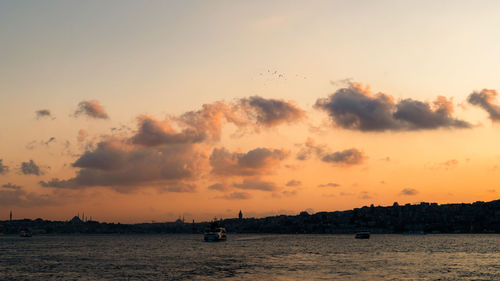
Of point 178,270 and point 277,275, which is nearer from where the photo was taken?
point 277,275

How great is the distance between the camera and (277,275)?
310 feet

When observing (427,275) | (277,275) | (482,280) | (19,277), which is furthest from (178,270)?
(482,280)

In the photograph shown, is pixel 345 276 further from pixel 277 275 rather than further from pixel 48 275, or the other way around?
pixel 48 275

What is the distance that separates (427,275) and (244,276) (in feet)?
108

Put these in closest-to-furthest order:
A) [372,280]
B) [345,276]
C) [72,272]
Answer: [372,280]
[345,276]
[72,272]

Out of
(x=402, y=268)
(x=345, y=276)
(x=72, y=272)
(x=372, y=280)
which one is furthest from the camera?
(x=402, y=268)

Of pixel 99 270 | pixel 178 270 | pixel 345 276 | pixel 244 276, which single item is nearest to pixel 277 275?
pixel 244 276

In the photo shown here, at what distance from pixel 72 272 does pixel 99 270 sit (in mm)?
6264

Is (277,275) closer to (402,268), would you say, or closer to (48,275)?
(402,268)

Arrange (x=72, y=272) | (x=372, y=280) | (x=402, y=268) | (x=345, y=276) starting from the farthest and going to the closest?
(x=402, y=268), (x=72, y=272), (x=345, y=276), (x=372, y=280)

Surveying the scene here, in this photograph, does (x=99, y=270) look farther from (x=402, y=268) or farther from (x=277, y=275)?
(x=402, y=268)

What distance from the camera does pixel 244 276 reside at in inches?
3659

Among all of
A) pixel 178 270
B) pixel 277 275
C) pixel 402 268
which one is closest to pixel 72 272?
pixel 178 270

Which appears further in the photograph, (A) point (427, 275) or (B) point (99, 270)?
(B) point (99, 270)
